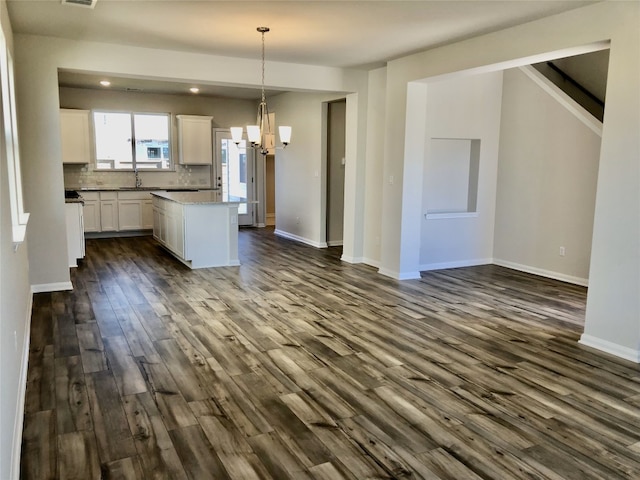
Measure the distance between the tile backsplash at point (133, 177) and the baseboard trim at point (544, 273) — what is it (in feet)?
19.7

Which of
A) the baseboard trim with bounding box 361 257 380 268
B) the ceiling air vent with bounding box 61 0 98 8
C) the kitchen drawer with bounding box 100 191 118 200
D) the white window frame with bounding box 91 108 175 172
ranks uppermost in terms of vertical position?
the ceiling air vent with bounding box 61 0 98 8

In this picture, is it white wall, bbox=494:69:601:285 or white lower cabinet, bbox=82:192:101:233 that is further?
white lower cabinet, bbox=82:192:101:233

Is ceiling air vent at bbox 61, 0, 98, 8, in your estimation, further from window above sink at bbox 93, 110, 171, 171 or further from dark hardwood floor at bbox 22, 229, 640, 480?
→ window above sink at bbox 93, 110, 171, 171

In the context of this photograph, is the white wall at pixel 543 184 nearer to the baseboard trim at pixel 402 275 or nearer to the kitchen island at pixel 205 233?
the baseboard trim at pixel 402 275

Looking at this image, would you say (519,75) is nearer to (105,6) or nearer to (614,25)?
(614,25)

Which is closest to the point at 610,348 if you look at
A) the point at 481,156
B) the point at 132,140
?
the point at 481,156

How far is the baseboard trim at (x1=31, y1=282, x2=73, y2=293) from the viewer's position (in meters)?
5.35

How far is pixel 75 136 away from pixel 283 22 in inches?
229

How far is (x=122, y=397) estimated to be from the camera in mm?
3029

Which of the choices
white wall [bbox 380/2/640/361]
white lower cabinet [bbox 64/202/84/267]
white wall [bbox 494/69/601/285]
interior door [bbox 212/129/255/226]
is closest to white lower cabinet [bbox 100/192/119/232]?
interior door [bbox 212/129/255/226]

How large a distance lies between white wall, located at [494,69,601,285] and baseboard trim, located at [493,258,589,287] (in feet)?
0.04

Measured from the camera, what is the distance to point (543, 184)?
6.42m

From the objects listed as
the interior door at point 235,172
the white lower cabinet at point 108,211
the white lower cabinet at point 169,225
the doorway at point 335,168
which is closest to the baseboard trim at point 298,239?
the doorway at point 335,168

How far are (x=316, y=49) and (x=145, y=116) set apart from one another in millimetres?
5186
